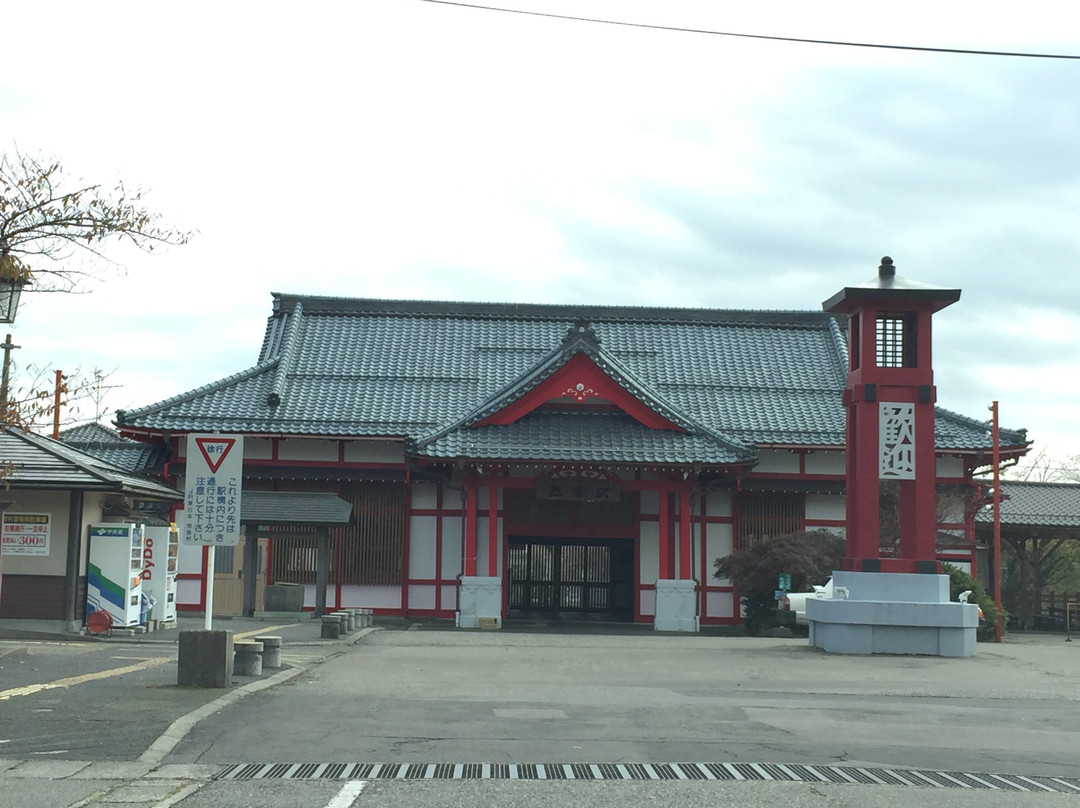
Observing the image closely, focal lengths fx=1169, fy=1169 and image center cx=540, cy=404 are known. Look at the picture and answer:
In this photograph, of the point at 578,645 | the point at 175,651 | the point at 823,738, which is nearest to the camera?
the point at 823,738

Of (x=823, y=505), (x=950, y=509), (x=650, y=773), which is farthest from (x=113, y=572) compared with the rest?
(x=950, y=509)

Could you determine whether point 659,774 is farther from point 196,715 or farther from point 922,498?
point 922,498

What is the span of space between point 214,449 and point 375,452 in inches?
564

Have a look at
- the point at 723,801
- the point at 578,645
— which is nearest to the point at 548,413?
the point at 578,645

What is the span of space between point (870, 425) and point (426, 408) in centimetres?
1302

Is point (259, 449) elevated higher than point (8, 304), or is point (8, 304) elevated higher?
point (8, 304)

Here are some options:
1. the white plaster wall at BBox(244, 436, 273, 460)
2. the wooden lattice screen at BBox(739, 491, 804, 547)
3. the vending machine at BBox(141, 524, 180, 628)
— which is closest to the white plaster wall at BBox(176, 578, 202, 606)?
the white plaster wall at BBox(244, 436, 273, 460)

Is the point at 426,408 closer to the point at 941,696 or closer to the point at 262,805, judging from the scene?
the point at 941,696

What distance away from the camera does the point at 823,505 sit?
26.8m

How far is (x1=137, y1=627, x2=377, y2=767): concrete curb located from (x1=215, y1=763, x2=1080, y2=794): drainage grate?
604 millimetres

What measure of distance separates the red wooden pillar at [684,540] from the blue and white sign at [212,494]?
1372cm

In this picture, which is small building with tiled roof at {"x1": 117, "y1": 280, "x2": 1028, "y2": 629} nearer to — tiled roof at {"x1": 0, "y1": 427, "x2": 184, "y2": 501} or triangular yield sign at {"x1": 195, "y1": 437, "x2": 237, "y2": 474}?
tiled roof at {"x1": 0, "y1": 427, "x2": 184, "y2": 501}

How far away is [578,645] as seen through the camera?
61.1 feet

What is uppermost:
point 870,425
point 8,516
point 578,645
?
point 870,425
